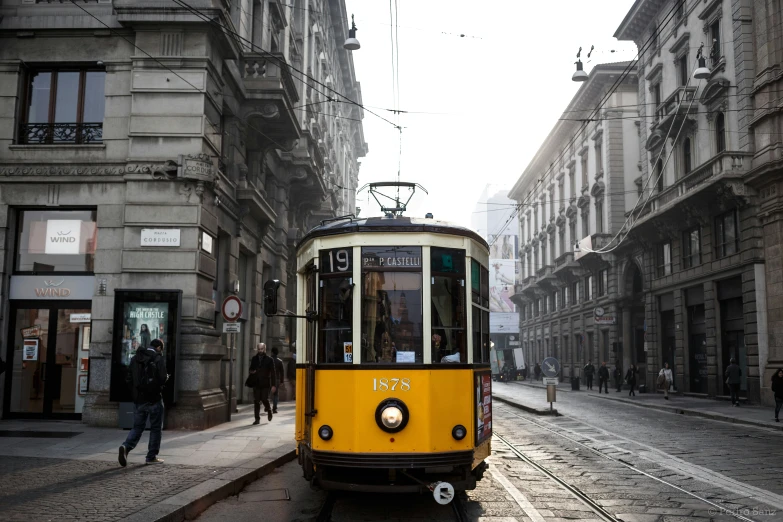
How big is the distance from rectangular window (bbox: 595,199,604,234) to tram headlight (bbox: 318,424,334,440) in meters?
35.7

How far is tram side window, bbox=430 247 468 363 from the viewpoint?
6914 mm

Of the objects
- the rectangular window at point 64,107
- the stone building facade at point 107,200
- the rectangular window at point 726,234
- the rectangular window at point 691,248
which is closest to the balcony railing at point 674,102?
the rectangular window at point 691,248

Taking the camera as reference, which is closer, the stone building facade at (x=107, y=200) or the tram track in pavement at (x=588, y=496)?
the tram track in pavement at (x=588, y=496)

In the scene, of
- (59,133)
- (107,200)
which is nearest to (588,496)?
(107,200)

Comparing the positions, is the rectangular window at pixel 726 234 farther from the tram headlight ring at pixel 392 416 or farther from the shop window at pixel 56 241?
the tram headlight ring at pixel 392 416

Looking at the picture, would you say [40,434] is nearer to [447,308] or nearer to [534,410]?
[447,308]

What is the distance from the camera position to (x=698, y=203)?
27172 millimetres

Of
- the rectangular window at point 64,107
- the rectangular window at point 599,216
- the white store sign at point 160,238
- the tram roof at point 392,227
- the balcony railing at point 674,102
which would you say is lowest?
the tram roof at point 392,227

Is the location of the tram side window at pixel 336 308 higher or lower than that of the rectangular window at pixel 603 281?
lower

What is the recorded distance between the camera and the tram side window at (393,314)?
6820mm

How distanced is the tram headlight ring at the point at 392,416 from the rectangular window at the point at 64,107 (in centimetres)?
1078

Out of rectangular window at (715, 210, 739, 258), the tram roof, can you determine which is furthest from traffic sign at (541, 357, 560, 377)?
the tram roof

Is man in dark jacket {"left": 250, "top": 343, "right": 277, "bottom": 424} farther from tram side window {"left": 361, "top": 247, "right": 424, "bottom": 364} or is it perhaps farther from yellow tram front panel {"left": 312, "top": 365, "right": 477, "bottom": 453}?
tram side window {"left": 361, "top": 247, "right": 424, "bottom": 364}

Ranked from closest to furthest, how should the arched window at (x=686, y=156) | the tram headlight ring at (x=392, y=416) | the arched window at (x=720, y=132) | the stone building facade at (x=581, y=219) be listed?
the tram headlight ring at (x=392, y=416)
the arched window at (x=720, y=132)
the arched window at (x=686, y=156)
the stone building facade at (x=581, y=219)
